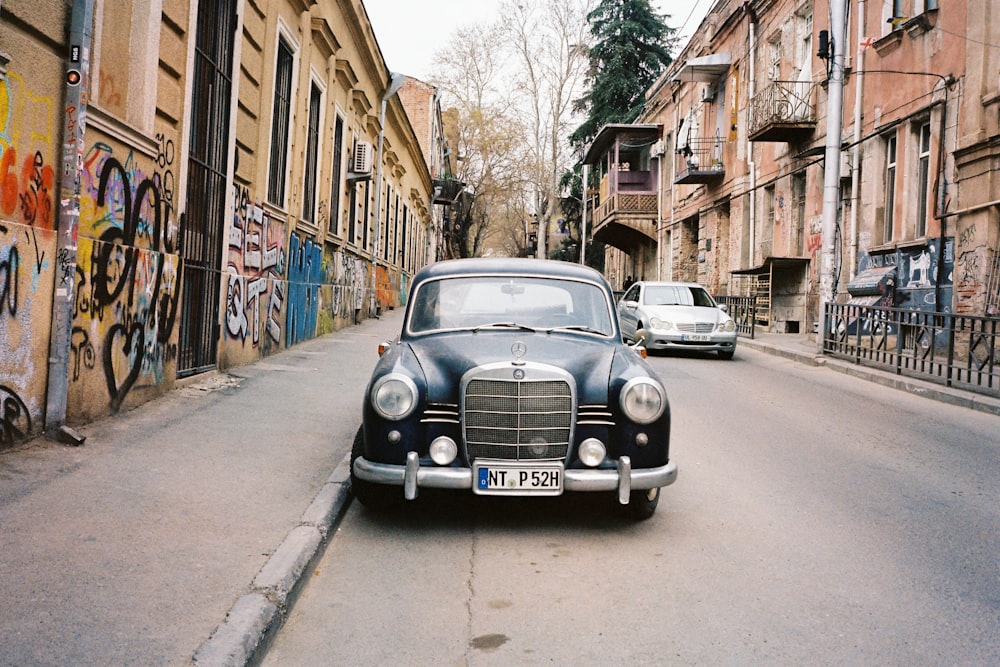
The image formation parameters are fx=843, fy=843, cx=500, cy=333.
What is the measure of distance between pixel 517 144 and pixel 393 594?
47.5 m

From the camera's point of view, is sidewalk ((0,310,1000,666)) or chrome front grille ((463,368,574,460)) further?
chrome front grille ((463,368,574,460))

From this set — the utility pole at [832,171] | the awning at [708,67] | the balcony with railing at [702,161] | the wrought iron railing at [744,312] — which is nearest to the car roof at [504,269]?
the utility pole at [832,171]

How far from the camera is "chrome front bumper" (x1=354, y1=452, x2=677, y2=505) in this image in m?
4.55

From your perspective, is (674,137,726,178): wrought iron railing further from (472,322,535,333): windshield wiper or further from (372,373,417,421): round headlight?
(372,373,417,421): round headlight

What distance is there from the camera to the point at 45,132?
5.60 metres

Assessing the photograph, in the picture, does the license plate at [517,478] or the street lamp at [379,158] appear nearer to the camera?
the license plate at [517,478]

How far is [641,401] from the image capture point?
15.5ft

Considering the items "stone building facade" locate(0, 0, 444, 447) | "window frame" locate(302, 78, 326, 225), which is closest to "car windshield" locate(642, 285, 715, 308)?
"stone building facade" locate(0, 0, 444, 447)

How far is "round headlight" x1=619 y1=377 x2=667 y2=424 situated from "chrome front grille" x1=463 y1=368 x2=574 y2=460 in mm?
334

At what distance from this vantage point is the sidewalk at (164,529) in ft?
9.94

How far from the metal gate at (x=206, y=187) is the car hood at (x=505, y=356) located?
14.3ft

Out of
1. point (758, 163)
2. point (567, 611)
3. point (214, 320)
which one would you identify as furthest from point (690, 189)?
point (567, 611)

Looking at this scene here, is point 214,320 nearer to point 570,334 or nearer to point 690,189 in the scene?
point 570,334

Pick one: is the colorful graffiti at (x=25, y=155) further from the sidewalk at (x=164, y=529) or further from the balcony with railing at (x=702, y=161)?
the balcony with railing at (x=702, y=161)
